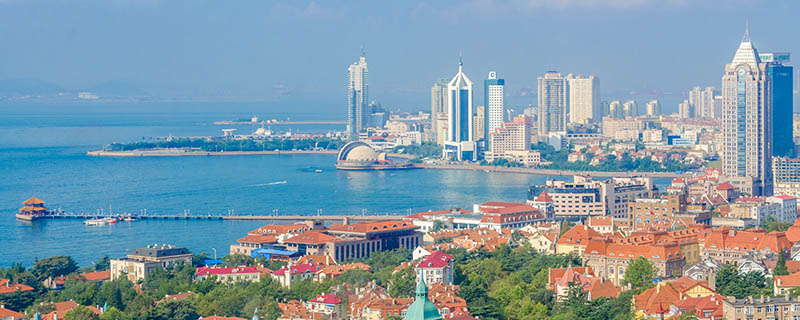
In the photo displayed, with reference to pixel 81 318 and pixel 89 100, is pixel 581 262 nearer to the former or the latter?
pixel 81 318

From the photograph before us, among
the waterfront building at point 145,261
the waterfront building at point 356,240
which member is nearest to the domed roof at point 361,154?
the waterfront building at point 356,240

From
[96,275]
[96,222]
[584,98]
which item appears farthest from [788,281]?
[584,98]

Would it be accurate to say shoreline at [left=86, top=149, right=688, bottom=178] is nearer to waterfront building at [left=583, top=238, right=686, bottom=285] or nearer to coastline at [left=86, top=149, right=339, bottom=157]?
coastline at [left=86, top=149, right=339, bottom=157]

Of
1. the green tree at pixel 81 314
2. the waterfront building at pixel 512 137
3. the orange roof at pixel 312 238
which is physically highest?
the waterfront building at pixel 512 137

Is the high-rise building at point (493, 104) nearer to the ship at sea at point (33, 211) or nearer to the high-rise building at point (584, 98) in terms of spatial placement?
the high-rise building at point (584, 98)

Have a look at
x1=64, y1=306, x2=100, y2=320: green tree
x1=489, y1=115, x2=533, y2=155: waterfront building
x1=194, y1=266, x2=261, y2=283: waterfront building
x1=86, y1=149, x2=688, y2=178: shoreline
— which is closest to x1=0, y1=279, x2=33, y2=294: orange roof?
x1=194, y1=266, x2=261, y2=283: waterfront building

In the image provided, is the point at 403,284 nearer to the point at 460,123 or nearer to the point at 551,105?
the point at 460,123
